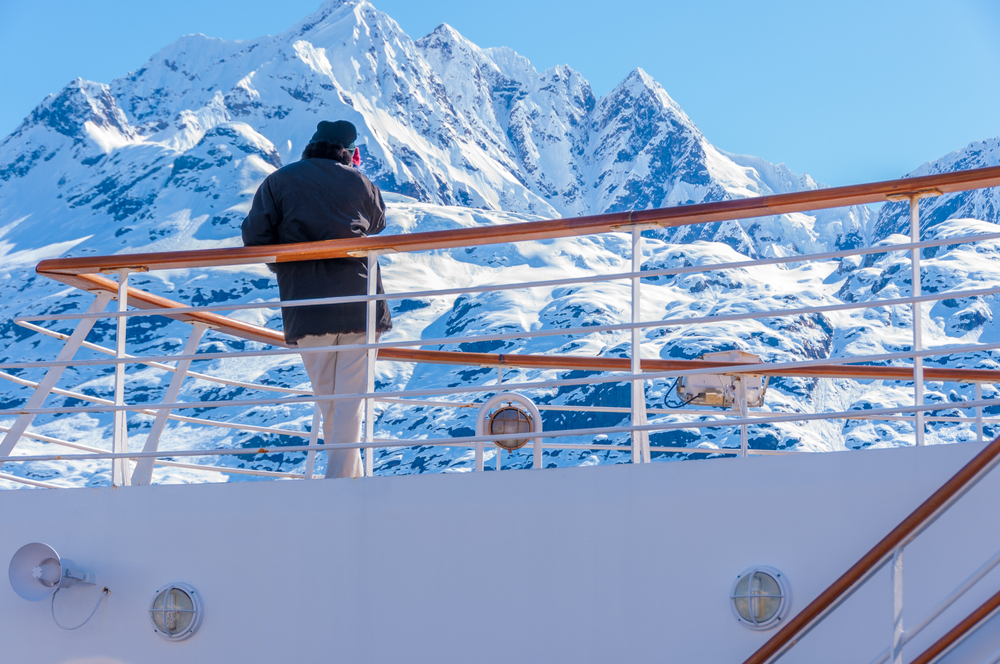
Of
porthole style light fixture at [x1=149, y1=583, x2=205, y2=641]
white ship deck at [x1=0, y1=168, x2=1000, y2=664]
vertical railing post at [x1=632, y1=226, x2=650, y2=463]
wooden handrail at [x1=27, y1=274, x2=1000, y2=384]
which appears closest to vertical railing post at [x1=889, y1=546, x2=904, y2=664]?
white ship deck at [x1=0, y1=168, x2=1000, y2=664]

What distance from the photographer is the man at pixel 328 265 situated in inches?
117

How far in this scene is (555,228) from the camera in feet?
8.52

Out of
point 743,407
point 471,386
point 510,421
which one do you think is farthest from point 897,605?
point 743,407

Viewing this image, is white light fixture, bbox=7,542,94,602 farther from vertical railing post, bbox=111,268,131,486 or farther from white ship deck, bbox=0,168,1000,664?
vertical railing post, bbox=111,268,131,486

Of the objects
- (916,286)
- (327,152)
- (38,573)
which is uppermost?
(327,152)

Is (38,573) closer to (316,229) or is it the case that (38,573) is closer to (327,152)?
(316,229)

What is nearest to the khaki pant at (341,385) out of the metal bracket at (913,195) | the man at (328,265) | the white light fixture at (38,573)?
the man at (328,265)

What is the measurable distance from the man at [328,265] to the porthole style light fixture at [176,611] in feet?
1.69

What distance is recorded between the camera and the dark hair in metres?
3.17

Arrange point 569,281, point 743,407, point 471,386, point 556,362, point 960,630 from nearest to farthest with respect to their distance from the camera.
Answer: point 960,630, point 569,281, point 471,386, point 743,407, point 556,362

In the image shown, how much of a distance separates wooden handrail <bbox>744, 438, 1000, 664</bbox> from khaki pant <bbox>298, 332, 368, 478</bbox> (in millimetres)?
1358

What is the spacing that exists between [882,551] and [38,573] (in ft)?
7.09

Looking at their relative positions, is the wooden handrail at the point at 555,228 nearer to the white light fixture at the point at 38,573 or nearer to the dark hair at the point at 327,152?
the dark hair at the point at 327,152

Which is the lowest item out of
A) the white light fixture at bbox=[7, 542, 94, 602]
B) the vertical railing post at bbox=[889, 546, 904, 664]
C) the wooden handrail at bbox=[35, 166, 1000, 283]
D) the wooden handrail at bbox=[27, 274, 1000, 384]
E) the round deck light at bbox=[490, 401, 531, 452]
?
the white light fixture at bbox=[7, 542, 94, 602]
